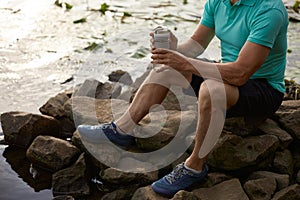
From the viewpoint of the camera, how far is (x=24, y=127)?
3.62 m

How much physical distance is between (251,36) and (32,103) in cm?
196

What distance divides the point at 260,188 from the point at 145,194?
0.58 metres

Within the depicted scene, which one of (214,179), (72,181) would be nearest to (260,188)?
(214,179)

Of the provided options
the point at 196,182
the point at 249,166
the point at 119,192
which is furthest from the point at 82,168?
the point at 249,166

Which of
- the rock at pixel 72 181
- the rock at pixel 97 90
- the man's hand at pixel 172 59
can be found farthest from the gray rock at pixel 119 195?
the rock at pixel 97 90

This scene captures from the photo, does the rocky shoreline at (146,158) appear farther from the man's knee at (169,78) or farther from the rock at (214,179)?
the man's knee at (169,78)

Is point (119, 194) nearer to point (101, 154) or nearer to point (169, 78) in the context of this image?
point (101, 154)

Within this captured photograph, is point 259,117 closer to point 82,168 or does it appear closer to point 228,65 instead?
point 228,65

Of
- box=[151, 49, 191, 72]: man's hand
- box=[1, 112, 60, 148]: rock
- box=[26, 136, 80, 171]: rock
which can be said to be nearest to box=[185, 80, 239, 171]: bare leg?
box=[151, 49, 191, 72]: man's hand

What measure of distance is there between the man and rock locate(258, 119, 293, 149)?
0.39 feet

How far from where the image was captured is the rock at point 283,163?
3.11 metres

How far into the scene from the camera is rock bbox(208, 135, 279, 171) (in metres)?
3.05

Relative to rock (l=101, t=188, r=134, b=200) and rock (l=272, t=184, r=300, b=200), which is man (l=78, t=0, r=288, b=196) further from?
rock (l=272, t=184, r=300, b=200)

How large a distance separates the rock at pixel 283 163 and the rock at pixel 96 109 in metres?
1.00
